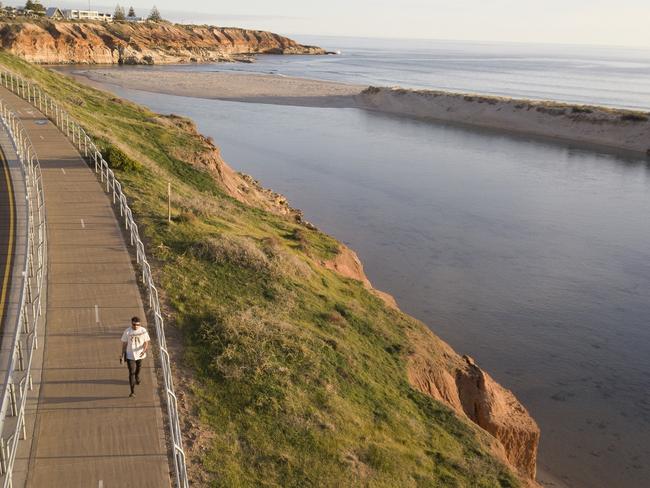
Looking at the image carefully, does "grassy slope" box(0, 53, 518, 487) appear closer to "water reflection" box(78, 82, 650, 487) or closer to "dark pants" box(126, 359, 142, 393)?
"dark pants" box(126, 359, 142, 393)

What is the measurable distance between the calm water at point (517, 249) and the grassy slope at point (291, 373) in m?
5.23

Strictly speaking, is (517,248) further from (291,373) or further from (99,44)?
(99,44)

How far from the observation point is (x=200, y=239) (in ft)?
68.0

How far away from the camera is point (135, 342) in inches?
474

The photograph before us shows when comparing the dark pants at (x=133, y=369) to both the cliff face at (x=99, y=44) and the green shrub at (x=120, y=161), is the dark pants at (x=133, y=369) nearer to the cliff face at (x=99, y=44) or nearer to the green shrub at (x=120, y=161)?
the green shrub at (x=120, y=161)

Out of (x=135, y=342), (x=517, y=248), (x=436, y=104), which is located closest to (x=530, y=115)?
(x=436, y=104)

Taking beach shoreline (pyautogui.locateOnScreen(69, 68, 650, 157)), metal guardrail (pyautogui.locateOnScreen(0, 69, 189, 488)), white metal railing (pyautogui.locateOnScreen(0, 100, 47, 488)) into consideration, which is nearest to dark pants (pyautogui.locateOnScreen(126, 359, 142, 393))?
metal guardrail (pyautogui.locateOnScreen(0, 69, 189, 488))

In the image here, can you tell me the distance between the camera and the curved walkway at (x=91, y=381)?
10312 millimetres

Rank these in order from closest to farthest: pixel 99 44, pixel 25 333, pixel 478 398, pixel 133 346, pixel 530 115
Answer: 1. pixel 133 346
2. pixel 25 333
3. pixel 478 398
4. pixel 530 115
5. pixel 99 44

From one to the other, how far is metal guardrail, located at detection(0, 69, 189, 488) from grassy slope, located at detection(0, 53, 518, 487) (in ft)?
2.00

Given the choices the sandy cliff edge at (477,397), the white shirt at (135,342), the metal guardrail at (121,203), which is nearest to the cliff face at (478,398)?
the sandy cliff edge at (477,397)

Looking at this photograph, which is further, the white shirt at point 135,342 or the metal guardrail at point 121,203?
the white shirt at point 135,342

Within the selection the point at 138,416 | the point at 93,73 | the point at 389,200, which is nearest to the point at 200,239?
the point at 138,416

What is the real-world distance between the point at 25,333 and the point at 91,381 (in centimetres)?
230
